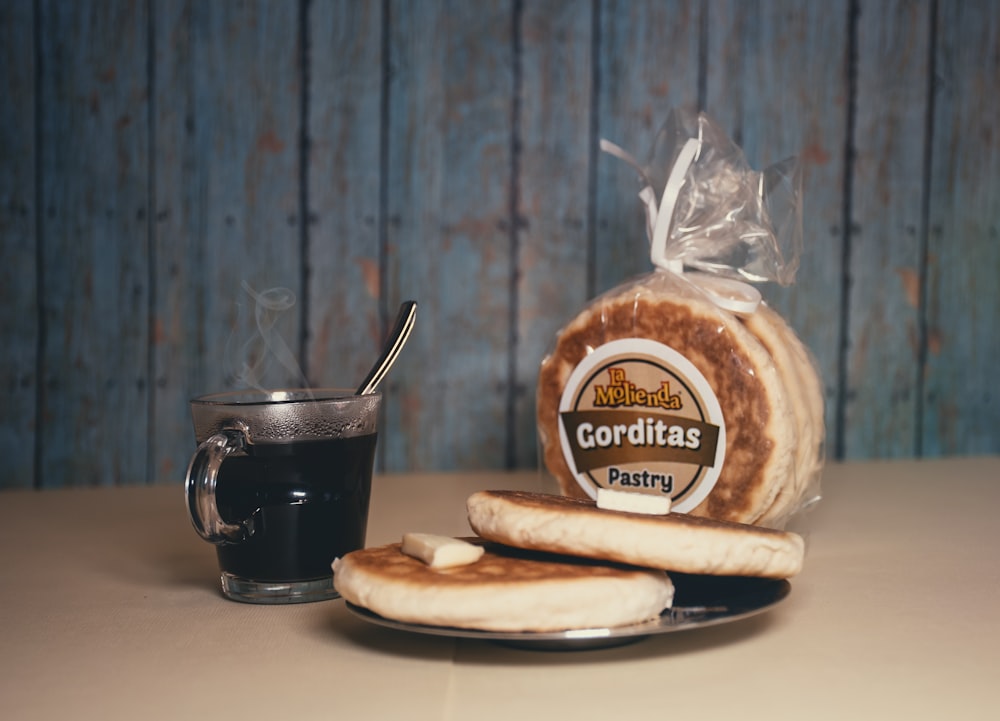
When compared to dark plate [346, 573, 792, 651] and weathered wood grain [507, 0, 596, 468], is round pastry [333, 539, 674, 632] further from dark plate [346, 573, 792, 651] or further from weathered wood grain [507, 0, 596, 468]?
weathered wood grain [507, 0, 596, 468]

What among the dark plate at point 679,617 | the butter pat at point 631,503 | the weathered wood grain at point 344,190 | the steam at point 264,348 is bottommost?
the dark plate at point 679,617

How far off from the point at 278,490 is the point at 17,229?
92 cm

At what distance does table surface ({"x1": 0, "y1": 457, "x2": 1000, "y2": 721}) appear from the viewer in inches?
24.5

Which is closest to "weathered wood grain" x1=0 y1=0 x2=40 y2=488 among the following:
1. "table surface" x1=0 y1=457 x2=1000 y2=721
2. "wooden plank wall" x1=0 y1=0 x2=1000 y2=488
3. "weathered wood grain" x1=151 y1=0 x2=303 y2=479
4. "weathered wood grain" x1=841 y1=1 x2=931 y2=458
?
"wooden plank wall" x1=0 y1=0 x2=1000 y2=488

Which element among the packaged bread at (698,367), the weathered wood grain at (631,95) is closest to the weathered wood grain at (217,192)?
the weathered wood grain at (631,95)

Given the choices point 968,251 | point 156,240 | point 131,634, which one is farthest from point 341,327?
point 968,251

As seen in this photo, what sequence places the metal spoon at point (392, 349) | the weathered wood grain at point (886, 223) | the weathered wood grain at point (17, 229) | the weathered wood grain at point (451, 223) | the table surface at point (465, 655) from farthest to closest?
the weathered wood grain at point (886, 223) < the weathered wood grain at point (451, 223) < the weathered wood grain at point (17, 229) < the metal spoon at point (392, 349) < the table surface at point (465, 655)

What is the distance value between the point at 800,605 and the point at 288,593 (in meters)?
0.42

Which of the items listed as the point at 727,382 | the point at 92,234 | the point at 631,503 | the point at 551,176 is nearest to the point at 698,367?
the point at 727,382

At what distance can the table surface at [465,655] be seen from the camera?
62 cm

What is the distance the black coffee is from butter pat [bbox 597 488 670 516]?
0.22 m

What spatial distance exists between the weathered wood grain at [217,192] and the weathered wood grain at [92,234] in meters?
0.03

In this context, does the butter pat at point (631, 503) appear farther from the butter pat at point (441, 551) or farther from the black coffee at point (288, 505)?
the black coffee at point (288, 505)

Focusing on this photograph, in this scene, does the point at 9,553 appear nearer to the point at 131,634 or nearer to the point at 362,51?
the point at 131,634
